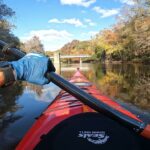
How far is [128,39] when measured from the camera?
67.5 meters

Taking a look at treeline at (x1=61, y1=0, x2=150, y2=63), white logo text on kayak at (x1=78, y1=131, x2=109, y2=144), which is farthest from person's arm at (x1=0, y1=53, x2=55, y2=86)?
treeline at (x1=61, y1=0, x2=150, y2=63)

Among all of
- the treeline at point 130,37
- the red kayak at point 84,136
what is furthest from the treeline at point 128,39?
the red kayak at point 84,136

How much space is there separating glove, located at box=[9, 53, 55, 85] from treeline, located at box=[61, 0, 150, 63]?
152ft

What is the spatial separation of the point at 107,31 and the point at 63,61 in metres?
31.8

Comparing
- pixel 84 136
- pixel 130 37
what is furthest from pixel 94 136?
pixel 130 37

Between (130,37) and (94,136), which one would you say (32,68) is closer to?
(94,136)

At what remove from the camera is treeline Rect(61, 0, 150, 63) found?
1961 inches

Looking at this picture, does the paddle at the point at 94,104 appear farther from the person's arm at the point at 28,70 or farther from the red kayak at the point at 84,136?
the red kayak at the point at 84,136

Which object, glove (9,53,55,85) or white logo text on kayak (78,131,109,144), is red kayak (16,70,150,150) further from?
glove (9,53,55,85)

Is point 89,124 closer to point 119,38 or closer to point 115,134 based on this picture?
point 115,134

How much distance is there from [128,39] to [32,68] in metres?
67.1

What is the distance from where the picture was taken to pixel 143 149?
3.72 metres

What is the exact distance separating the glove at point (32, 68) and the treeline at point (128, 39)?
46420 millimetres

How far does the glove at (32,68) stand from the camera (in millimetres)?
1598
